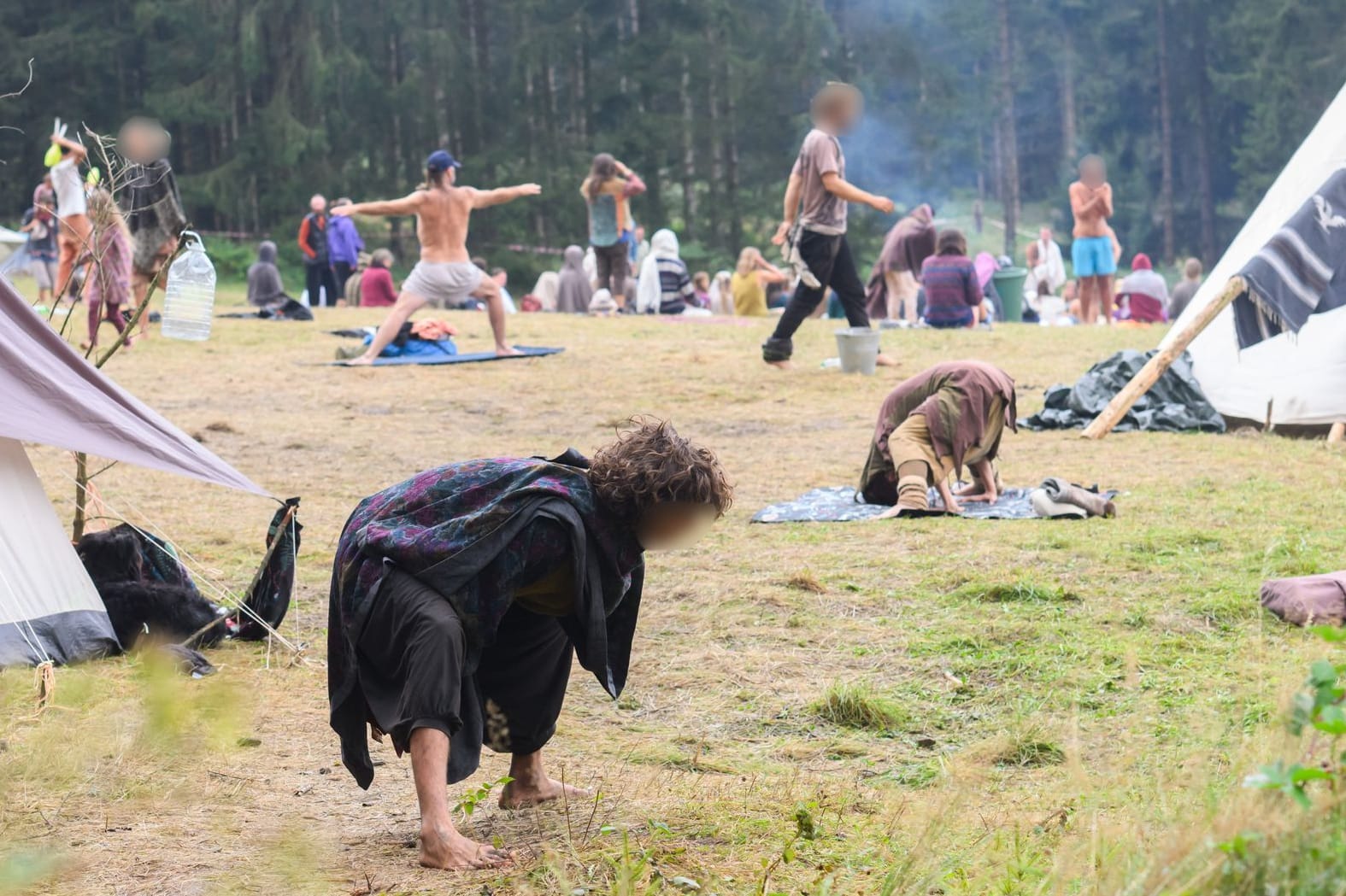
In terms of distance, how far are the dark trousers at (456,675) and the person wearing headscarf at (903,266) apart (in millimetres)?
12914

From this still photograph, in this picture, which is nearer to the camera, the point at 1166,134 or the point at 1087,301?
the point at 1087,301

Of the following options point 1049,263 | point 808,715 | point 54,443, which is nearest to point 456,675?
point 808,715

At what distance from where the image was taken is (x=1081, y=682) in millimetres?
4426

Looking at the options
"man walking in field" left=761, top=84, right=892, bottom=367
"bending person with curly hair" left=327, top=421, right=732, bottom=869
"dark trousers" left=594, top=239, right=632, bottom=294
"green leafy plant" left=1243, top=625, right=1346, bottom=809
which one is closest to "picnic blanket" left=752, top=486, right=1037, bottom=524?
"man walking in field" left=761, top=84, right=892, bottom=367

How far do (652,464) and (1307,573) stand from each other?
3336 mm

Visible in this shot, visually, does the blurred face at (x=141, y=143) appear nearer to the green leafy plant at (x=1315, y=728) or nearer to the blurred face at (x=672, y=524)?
the blurred face at (x=672, y=524)

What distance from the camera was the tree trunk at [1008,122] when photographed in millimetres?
37344

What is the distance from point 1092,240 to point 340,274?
9.77 meters

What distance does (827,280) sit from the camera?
1100cm

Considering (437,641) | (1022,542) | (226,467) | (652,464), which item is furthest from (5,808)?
(1022,542)

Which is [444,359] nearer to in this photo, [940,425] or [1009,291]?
[940,425]

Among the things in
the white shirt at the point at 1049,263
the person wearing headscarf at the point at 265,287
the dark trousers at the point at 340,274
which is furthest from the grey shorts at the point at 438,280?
the white shirt at the point at 1049,263

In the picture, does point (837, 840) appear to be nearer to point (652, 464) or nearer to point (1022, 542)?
point (652, 464)

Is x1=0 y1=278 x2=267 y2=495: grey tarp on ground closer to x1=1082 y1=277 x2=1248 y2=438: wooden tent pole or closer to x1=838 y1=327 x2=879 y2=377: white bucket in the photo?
x1=1082 y1=277 x2=1248 y2=438: wooden tent pole
